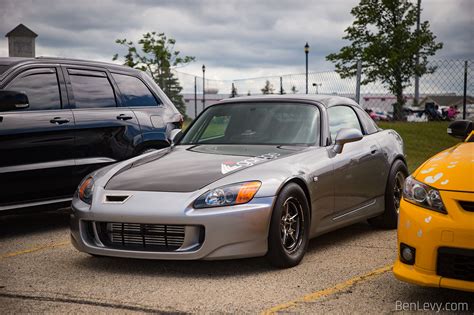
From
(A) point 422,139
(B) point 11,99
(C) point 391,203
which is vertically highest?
(B) point 11,99

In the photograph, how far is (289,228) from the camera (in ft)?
18.6

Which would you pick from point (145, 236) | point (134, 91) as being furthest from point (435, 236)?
point (134, 91)

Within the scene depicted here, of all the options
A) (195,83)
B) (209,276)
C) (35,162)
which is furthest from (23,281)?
(195,83)

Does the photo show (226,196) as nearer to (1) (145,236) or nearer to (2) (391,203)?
(1) (145,236)

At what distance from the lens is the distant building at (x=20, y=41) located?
19.9 meters

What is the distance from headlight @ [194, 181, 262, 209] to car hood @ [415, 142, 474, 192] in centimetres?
128

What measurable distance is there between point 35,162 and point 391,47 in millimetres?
33170

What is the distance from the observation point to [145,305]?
454 cm

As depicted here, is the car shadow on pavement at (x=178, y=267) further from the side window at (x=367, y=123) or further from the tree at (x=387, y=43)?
the tree at (x=387, y=43)

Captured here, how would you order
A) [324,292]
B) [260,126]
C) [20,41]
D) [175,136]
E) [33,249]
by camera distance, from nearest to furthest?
[324,292], [33,249], [260,126], [175,136], [20,41]

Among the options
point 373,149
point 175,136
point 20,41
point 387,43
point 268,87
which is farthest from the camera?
point 387,43

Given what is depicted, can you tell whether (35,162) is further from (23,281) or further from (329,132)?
(329,132)

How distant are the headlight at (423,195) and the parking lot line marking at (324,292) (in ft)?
2.71

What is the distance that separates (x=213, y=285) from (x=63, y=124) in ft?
10.4
